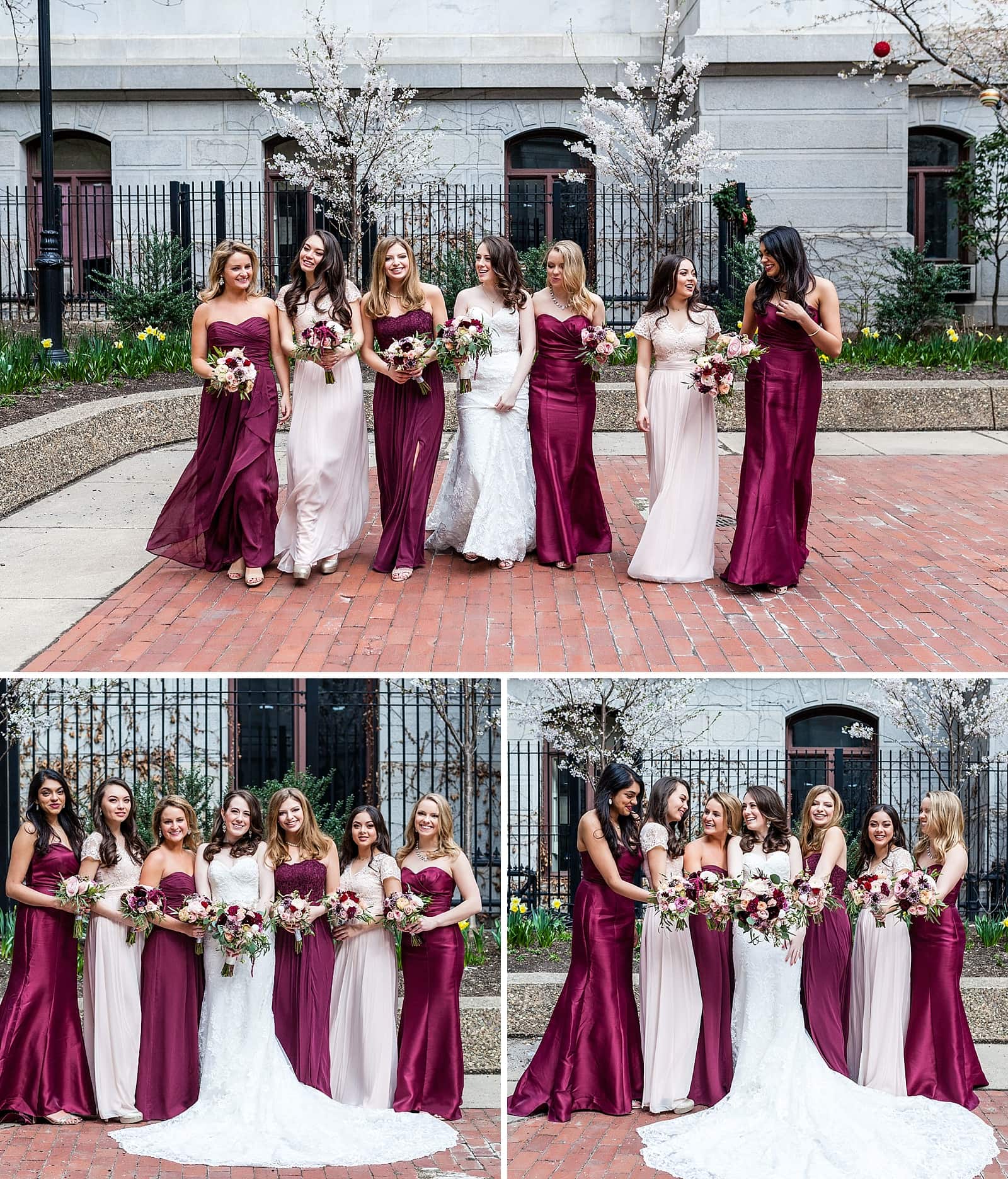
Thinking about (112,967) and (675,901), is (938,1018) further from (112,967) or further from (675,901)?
(112,967)

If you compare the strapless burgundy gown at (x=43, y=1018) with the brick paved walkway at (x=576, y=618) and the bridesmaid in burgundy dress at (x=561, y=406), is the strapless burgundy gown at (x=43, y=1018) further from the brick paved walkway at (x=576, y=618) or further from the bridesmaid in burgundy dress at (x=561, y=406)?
the bridesmaid in burgundy dress at (x=561, y=406)

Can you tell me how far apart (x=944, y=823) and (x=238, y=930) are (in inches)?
142

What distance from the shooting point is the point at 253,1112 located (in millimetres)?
6711

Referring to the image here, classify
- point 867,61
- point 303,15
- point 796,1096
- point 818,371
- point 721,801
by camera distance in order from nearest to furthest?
1. point 796,1096
2. point 721,801
3. point 818,371
4. point 867,61
5. point 303,15

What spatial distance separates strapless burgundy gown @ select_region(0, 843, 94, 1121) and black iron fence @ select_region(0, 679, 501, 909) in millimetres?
4024

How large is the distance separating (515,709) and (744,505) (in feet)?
12.1

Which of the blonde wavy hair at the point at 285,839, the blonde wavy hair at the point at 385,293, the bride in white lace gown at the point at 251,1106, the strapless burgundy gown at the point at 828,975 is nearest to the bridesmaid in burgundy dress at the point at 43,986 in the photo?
the bride in white lace gown at the point at 251,1106

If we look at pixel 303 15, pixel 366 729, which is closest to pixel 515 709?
pixel 366 729

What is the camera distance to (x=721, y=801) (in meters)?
7.04

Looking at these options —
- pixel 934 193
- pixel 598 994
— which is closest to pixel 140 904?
pixel 598 994

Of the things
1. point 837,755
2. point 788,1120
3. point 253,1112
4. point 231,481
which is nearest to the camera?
point 788,1120

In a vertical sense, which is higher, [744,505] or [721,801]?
[744,505]

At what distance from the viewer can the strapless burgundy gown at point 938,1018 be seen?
734 cm

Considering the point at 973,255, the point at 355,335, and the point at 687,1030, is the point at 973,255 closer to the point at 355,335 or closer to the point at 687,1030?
the point at 355,335
